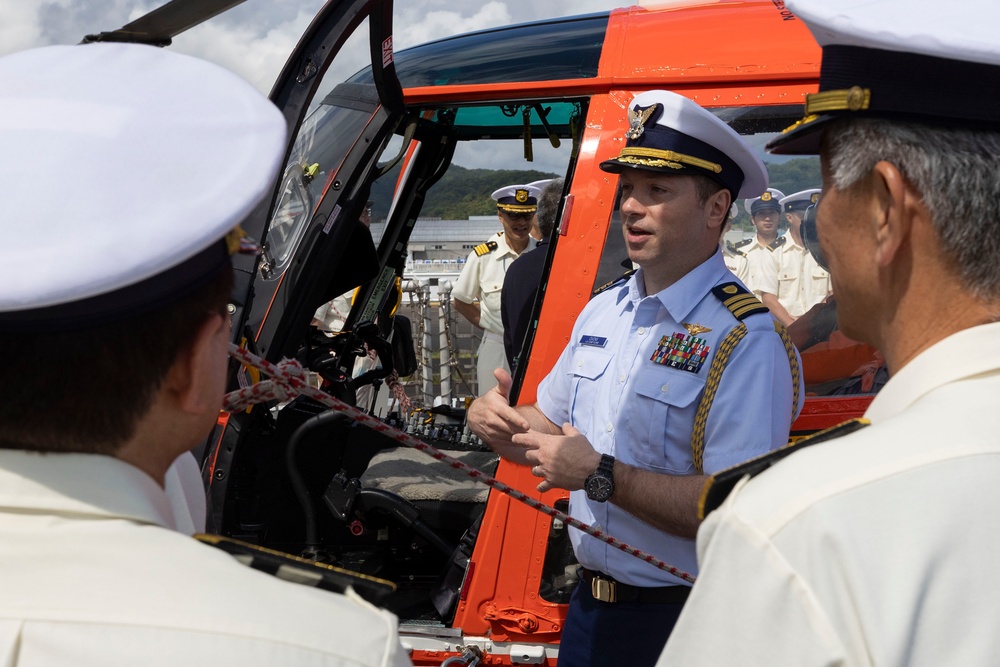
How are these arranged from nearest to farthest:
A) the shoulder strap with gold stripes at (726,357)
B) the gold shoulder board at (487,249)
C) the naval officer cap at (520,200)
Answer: the shoulder strap with gold stripes at (726,357) → the naval officer cap at (520,200) → the gold shoulder board at (487,249)

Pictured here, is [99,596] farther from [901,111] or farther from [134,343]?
[901,111]

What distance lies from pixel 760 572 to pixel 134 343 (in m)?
0.63

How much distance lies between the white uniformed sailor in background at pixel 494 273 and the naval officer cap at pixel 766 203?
456 cm

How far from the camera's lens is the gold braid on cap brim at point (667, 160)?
223cm

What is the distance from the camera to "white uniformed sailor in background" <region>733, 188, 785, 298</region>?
9.41 feet

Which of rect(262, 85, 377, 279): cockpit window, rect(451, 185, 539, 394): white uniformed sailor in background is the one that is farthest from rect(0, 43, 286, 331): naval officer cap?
rect(451, 185, 539, 394): white uniformed sailor in background

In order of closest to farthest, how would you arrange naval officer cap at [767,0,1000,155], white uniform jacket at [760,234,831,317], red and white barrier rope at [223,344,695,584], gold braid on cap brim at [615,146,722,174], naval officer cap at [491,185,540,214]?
naval officer cap at [767,0,1000,155] < red and white barrier rope at [223,344,695,584] < gold braid on cap brim at [615,146,722,174] < white uniform jacket at [760,234,831,317] < naval officer cap at [491,185,540,214]

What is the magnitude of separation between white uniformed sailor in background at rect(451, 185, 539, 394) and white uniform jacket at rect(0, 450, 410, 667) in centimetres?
651

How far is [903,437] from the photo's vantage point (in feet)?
2.82

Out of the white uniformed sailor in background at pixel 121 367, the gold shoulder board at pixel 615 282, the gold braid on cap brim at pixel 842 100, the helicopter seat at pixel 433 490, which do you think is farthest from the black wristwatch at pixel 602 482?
the helicopter seat at pixel 433 490

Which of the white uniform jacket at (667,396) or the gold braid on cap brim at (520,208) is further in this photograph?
the gold braid on cap brim at (520,208)

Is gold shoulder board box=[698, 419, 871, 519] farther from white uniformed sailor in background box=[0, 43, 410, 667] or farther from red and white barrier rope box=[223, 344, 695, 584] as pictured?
red and white barrier rope box=[223, 344, 695, 584]

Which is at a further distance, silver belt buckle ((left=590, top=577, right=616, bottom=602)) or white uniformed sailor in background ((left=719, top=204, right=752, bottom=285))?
white uniformed sailor in background ((left=719, top=204, right=752, bottom=285))

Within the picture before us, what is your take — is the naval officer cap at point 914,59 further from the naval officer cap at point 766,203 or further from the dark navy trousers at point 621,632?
the naval officer cap at point 766,203
